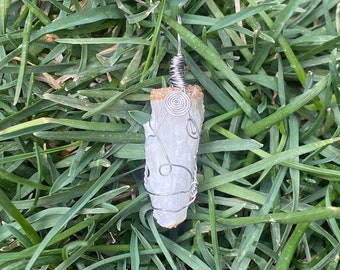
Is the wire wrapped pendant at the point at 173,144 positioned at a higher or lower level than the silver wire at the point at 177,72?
lower

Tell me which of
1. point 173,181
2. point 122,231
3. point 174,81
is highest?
point 174,81

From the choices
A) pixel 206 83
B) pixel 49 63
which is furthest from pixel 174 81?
pixel 49 63

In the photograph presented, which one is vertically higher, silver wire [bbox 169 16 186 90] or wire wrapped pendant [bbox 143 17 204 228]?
silver wire [bbox 169 16 186 90]

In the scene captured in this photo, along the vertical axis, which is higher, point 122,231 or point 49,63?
point 49,63

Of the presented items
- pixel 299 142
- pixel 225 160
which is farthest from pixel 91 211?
pixel 299 142

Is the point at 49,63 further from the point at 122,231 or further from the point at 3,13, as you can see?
the point at 122,231

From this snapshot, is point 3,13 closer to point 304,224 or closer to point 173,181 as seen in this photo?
point 173,181
